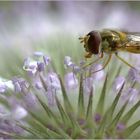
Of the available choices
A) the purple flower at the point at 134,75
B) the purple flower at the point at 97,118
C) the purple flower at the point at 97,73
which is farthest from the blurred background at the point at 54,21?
the purple flower at the point at 97,118

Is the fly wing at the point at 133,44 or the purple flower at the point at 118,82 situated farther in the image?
the purple flower at the point at 118,82

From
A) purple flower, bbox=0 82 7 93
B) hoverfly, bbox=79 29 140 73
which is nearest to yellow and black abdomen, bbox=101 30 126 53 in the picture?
hoverfly, bbox=79 29 140 73

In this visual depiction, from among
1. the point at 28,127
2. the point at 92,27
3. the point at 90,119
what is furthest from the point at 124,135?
the point at 92,27

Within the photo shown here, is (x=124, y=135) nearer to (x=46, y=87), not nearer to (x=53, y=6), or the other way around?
(x=46, y=87)

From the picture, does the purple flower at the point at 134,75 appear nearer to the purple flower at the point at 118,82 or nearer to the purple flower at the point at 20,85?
the purple flower at the point at 118,82

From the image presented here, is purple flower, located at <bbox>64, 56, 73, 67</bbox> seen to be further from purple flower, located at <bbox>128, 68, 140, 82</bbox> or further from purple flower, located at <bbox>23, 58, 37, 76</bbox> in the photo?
purple flower, located at <bbox>128, 68, 140, 82</bbox>
